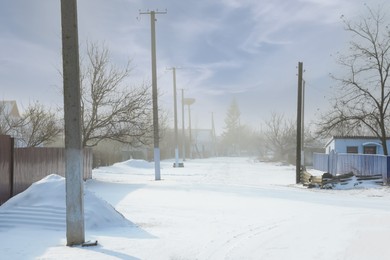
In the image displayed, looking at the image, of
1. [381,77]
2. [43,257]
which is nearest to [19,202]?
[43,257]

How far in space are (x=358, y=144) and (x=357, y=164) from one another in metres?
12.0

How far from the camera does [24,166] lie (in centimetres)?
1252

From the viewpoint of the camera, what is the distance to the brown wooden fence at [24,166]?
35.8 feet

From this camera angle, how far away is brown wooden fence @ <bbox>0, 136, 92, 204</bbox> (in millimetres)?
10923

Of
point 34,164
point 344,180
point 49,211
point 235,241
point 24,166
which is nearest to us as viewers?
point 235,241

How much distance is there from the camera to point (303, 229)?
9.12 metres

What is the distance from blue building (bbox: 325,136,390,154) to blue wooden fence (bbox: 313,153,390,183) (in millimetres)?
3268

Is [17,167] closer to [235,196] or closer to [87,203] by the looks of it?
[87,203]

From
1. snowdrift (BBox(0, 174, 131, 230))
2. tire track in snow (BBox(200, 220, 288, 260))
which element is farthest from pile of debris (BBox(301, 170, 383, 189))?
snowdrift (BBox(0, 174, 131, 230))

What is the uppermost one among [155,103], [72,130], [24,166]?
[155,103]

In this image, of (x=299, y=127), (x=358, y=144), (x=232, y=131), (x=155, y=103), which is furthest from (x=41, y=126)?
(x=232, y=131)

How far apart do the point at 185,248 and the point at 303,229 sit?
3.13 metres

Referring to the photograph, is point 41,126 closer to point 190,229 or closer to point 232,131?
point 190,229

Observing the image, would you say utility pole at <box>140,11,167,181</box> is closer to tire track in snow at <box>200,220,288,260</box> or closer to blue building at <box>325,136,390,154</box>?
tire track in snow at <box>200,220,288,260</box>
